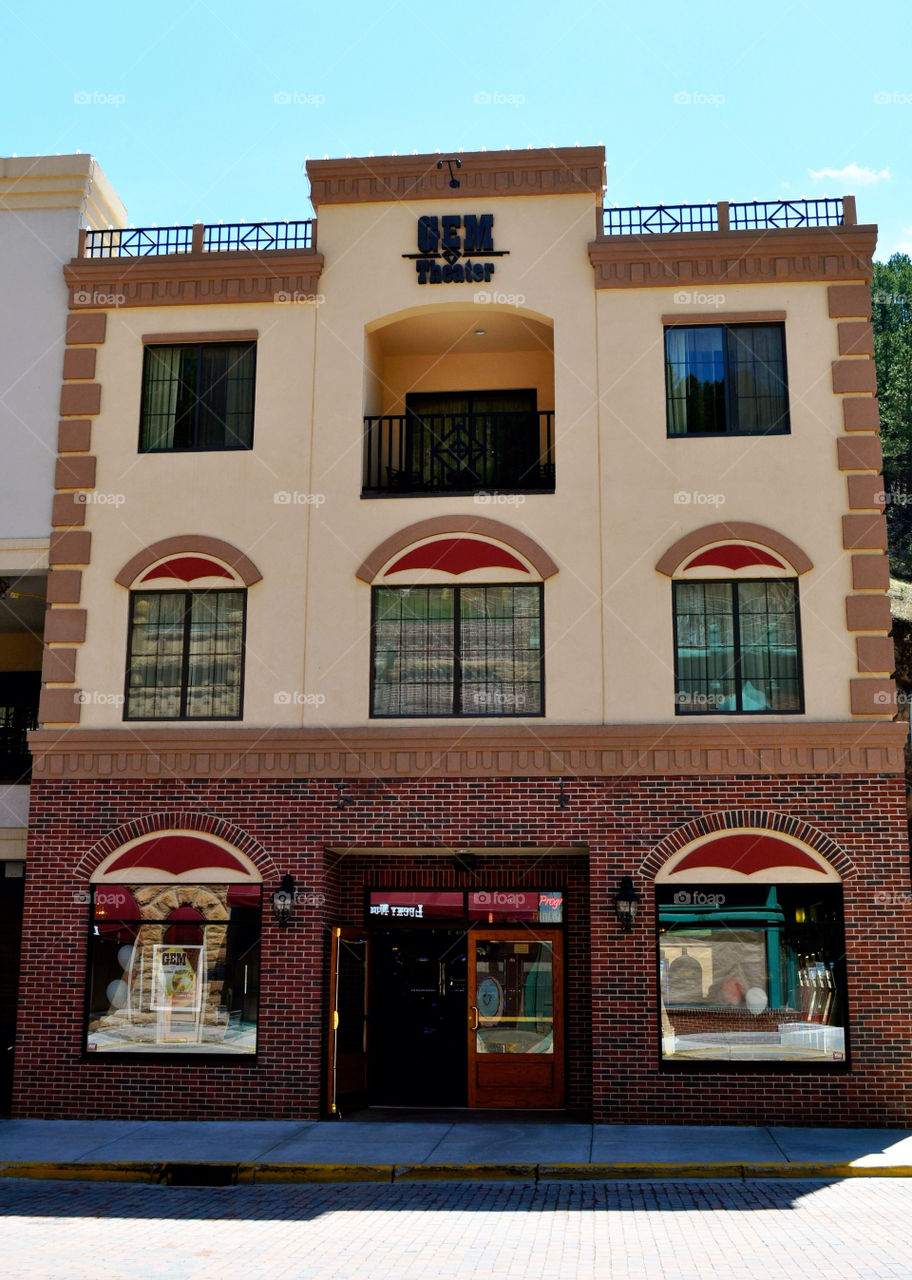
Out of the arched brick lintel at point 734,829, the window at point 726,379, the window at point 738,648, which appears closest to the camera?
the arched brick lintel at point 734,829

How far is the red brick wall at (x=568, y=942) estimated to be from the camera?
1530cm

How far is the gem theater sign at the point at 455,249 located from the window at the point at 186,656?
16.9 feet

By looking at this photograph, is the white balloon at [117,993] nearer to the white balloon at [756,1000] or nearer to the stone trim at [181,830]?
the stone trim at [181,830]

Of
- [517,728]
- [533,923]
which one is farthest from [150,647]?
[533,923]

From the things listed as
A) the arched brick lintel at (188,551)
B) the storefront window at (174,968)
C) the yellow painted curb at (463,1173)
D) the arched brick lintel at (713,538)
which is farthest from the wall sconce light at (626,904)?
the arched brick lintel at (188,551)

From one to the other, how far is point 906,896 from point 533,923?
4806 millimetres

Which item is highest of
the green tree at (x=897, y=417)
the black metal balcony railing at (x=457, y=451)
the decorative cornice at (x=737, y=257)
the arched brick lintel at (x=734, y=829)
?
the green tree at (x=897, y=417)

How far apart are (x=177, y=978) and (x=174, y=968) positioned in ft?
0.43

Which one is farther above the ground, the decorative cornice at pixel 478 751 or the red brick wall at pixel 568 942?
the decorative cornice at pixel 478 751

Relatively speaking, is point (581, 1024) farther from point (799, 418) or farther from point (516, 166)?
point (516, 166)

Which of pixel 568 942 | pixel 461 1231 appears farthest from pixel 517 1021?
pixel 461 1231

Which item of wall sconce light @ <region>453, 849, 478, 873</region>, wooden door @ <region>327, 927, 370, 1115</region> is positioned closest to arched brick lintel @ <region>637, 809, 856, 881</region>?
wall sconce light @ <region>453, 849, 478, 873</region>

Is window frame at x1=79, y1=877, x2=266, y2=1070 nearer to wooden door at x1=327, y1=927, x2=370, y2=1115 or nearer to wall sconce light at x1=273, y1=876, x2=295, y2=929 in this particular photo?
wall sconce light at x1=273, y1=876, x2=295, y2=929

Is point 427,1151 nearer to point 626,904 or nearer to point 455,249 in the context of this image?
point 626,904
